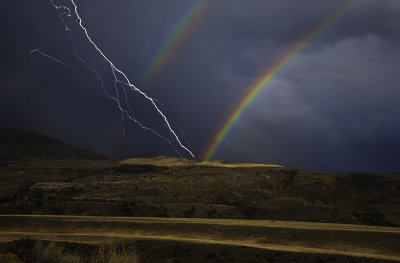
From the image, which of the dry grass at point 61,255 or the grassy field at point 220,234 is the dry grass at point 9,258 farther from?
the grassy field at point 220,234

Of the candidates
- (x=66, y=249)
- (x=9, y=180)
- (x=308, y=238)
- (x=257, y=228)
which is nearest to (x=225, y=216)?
(x=257, y=228)

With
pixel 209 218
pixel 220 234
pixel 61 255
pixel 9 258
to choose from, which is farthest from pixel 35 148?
pixel 9 258

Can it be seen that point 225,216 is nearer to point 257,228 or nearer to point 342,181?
point 257,228

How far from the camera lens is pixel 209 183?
53531mm

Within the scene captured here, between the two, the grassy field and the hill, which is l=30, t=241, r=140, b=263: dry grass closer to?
the grassy field

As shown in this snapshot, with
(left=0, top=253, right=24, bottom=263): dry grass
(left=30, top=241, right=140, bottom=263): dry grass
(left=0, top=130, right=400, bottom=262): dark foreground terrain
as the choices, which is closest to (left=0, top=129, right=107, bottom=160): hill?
(left=0, top=130, right=400, bottom=262): dark foreground terrain

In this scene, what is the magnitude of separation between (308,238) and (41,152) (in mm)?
151881

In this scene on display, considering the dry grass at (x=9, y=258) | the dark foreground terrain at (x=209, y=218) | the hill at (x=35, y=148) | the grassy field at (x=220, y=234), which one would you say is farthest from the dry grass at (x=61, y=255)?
the hill at (x=35, y=148)

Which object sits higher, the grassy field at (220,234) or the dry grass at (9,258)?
the grassy field at (220,234)

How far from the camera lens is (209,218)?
31734mm

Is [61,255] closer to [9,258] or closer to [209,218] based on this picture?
[9,258]

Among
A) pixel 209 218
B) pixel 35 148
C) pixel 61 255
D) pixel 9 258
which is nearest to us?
pixel 9 258

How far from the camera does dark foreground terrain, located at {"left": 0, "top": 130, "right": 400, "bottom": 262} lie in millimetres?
16141

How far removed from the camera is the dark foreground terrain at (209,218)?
16.1 m
